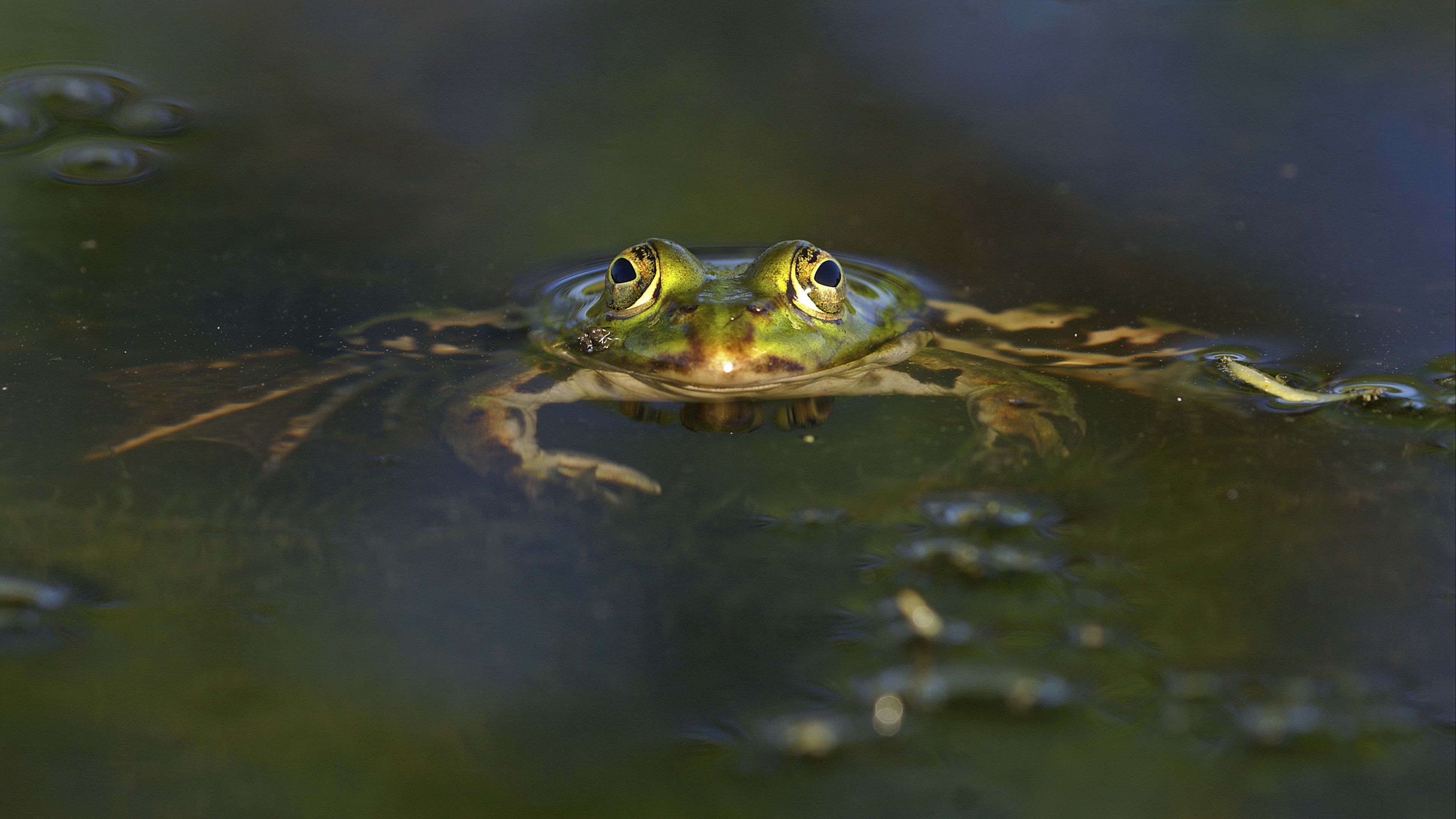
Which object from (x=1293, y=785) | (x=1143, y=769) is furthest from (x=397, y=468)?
(x=1293, y=785)

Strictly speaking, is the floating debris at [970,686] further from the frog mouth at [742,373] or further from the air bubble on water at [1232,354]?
the air bubble on water at [1232,354]

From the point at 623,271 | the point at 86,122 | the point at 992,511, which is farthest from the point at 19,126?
the point at 992,511

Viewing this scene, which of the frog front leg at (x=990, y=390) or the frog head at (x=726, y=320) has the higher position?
the frog head at (x=726, y=320)

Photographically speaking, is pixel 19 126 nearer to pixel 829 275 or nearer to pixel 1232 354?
pixel 829 275

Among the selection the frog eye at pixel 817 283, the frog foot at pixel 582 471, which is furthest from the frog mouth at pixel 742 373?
the frog foot at pixel 582 471

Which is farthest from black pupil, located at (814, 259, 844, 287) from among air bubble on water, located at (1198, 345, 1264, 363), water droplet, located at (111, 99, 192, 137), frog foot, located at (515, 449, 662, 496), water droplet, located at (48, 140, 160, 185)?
water droplet, located at (111, 99, 192, 137)
